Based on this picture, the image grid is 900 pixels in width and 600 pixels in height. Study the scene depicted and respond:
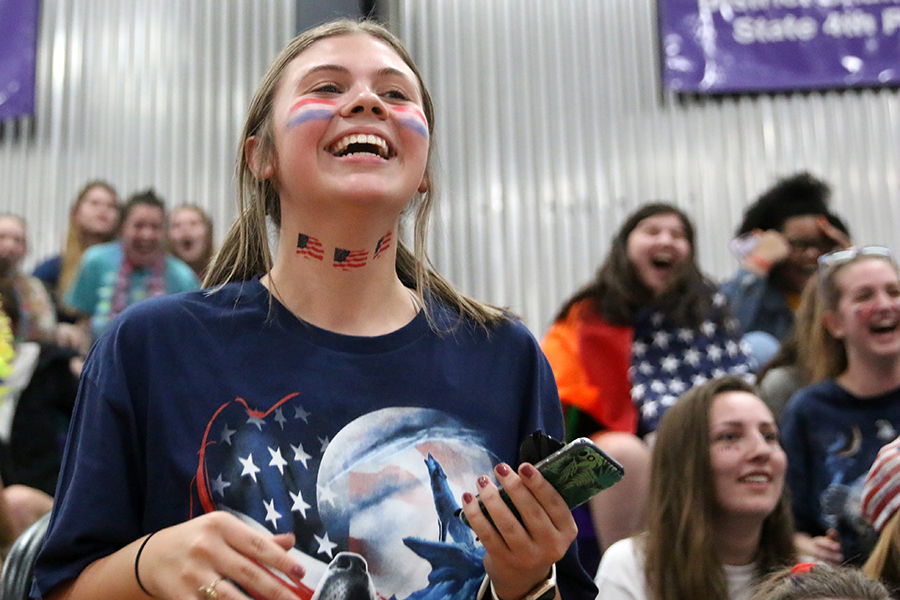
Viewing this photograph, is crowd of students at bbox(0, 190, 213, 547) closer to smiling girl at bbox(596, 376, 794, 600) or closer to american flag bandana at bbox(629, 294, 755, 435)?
smiling girl at bbox(596, 376, 794, 600)

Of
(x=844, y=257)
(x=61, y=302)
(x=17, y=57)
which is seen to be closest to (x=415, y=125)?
(x=844, y=257)

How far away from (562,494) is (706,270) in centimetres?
530

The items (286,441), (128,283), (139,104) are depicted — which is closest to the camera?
(286,441)

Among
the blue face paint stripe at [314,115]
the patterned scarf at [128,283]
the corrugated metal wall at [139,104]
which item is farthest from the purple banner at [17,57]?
the blue face paint stripe at [314,115]

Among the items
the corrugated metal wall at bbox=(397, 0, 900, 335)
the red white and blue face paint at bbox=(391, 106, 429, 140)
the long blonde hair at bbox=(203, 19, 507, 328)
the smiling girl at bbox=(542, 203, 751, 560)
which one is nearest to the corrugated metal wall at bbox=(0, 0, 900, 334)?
the corrugated metal wall at bbox=(397, 0, 900, 335)

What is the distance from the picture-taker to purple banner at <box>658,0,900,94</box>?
5.97m

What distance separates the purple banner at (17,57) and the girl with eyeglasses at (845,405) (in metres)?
5.38

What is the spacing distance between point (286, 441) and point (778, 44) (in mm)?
5677

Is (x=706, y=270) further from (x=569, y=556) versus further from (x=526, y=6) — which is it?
(x=569, y=556)

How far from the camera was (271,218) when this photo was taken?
1.47 meters

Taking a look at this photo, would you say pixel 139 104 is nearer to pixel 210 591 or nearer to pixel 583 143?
pixel 583 143

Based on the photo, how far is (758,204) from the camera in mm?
4551

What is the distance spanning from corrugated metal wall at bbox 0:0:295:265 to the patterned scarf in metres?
2.50

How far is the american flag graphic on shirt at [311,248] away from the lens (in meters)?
1.31
